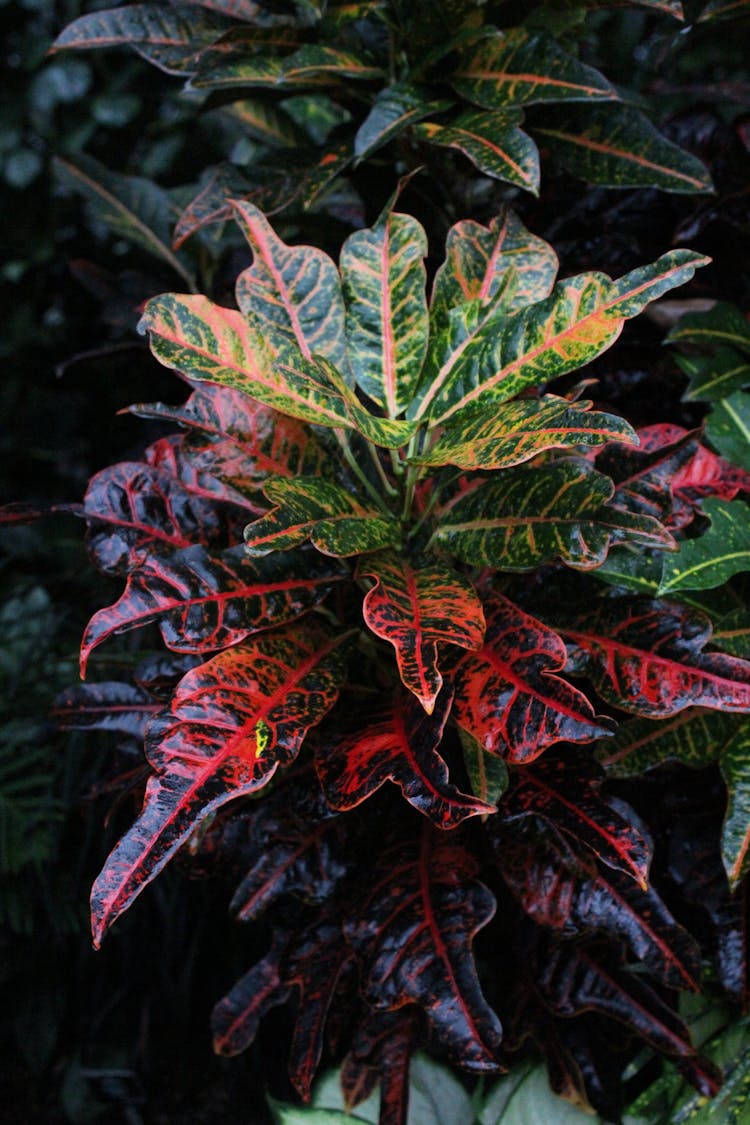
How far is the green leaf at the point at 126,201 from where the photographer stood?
45.9 inches

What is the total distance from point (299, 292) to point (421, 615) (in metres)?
0.28

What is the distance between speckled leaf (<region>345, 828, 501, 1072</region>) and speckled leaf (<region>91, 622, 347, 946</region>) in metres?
0.16

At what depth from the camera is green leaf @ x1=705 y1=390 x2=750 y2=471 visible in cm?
82

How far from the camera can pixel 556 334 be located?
63 centimetres

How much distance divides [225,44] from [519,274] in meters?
0.36

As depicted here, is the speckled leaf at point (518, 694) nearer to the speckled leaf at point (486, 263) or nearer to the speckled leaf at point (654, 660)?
the speckled leaf at point (654, 660)

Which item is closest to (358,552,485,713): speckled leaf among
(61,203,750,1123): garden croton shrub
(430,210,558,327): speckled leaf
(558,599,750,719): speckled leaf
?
(61,203,750,1123): garden croton shrub

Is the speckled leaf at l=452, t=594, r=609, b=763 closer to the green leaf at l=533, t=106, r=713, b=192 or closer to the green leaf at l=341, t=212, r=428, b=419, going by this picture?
the green leaf at l=341, t=212, r=428, b=419

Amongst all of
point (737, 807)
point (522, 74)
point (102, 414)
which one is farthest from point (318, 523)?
point (102, 414)

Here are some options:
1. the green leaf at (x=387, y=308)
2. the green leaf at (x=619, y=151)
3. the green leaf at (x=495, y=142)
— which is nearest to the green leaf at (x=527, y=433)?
the green leaf at (x=387, y=308)

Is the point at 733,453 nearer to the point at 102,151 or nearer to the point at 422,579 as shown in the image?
the point at 422,579

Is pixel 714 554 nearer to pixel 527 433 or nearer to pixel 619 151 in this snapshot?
pixel 527 433

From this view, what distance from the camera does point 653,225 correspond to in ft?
3.14

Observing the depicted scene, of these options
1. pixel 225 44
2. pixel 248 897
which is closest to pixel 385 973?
pixel 248 897
